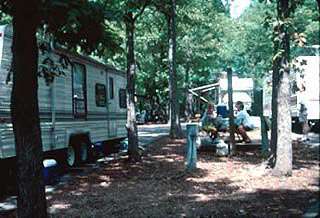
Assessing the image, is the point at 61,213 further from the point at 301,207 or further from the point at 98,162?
the point at 98,162

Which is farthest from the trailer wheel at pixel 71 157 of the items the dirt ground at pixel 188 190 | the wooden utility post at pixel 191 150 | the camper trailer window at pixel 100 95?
the wooden utility post at pixel 191 150

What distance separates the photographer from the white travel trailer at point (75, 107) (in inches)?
359

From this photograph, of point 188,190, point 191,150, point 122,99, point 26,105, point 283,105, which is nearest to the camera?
point 26,105

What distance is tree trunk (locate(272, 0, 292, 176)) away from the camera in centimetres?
923

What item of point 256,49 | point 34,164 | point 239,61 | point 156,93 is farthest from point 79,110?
point 239,61

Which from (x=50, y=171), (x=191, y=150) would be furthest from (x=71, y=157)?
(x=191, y=150)

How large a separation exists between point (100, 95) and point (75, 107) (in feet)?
6.57

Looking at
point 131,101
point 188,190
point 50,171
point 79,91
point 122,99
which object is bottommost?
point 188,190

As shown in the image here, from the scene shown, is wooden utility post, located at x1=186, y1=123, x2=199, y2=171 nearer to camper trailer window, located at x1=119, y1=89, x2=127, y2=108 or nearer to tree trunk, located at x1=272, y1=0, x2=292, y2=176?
tree trunk, located at x1=272, y1=0, x2=292, y2=176

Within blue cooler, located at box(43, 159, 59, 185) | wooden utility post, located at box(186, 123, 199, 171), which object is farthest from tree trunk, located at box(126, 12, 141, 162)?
blue cooler, located at box(43, 159, 59, 185)

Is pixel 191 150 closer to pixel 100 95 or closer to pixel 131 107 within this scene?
pixel 131 107

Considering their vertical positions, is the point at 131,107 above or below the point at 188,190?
above

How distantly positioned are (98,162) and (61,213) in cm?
644

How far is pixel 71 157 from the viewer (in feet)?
41.3
